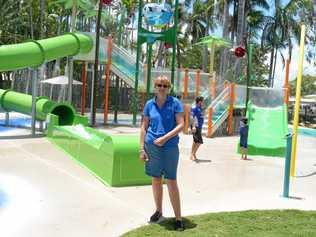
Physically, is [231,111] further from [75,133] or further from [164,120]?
[164,120]

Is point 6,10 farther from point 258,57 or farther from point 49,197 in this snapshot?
point 49,197

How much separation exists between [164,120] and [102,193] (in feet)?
7.88

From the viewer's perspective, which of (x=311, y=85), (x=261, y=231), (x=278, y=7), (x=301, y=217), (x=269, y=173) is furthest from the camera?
(x=311, y=85)

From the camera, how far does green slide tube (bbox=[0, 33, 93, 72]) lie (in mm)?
15195

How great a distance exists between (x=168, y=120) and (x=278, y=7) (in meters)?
40.6

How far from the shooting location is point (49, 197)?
7.79m

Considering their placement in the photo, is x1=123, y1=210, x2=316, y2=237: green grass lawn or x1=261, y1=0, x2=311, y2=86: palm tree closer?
x1=123, y1=210, x2=316, y2=237: green grass lawn

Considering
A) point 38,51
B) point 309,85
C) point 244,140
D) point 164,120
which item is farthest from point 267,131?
point 309,85

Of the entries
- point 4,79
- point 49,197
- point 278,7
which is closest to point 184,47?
point 278,7

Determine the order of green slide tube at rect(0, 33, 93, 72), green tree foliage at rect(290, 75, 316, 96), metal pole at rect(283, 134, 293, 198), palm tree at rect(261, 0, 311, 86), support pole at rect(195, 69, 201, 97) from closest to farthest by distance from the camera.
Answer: metal pole at rect(283, 134, 293, 198), green slide tube at rect(0, 33, 93, 72), support pole at rect(195, 69, 201, 97), palm tree at rect(261, 0, 311, 86), green tree foliage at rect(290, 75, 316, 96)

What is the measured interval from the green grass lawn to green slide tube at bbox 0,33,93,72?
A: 10.0 meters

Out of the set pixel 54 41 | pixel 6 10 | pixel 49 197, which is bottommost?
pixel 49 197

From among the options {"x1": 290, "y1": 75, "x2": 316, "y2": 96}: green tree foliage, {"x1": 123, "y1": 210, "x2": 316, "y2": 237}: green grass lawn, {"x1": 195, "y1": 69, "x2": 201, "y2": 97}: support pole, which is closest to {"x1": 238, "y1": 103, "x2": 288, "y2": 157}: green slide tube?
{"x1": 195, "y1": 69, "x2": 201, "y2": 97}: support pole

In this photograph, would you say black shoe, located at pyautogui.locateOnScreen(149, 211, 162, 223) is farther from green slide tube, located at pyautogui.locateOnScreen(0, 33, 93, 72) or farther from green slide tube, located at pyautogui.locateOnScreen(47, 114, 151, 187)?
green slide tube, located at pyautogui.locateOnScreen(0, 33, 93, 72)
